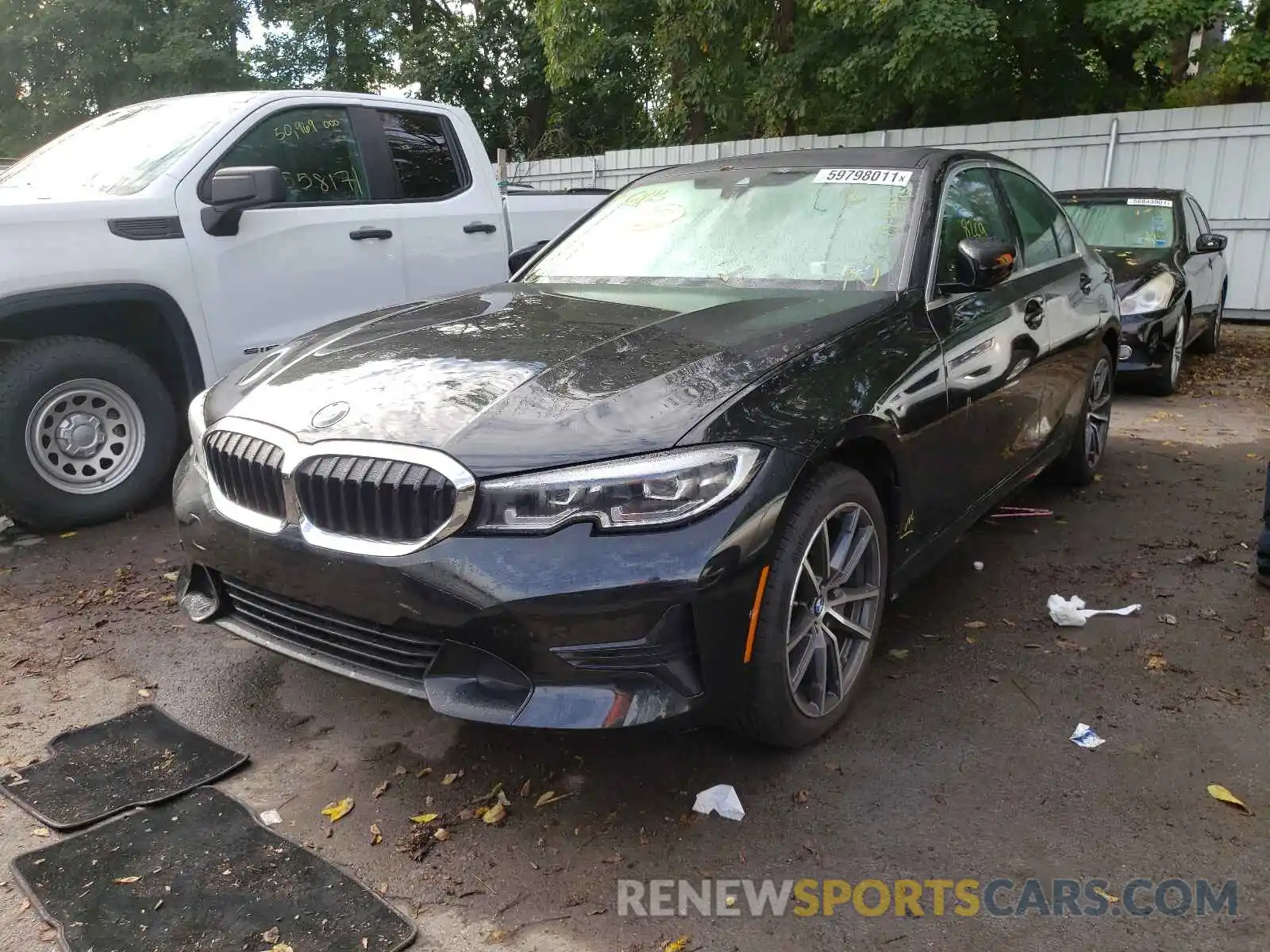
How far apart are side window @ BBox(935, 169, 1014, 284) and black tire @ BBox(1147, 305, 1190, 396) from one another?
4.28 m

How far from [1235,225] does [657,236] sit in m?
10.3

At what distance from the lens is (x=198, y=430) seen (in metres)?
3.07

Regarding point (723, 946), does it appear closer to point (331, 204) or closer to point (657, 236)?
point (657, 236)

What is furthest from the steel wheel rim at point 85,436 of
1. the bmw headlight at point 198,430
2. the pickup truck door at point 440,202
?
the bmw headlight at point 198,430

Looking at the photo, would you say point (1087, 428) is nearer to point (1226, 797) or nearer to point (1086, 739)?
point (1086, 739)

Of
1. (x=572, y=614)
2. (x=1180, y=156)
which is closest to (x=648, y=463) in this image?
(x=572, y=614)

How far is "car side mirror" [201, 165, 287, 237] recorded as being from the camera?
4.55 metres

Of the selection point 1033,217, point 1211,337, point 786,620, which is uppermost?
point 1033,217

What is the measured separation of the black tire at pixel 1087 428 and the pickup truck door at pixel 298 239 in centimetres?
383

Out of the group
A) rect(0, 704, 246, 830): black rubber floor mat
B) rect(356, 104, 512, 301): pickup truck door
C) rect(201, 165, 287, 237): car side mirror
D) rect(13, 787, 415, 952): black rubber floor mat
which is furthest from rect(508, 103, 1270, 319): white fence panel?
rect(13, 787, 415, 952): black rubber floor mat

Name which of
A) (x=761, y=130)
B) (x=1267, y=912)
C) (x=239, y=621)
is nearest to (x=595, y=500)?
(x=239, y=621)

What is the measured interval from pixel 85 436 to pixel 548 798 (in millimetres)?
3348

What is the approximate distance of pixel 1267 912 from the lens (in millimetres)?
2229

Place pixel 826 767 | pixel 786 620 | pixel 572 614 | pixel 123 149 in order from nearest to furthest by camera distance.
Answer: pixel 572 614, pixel 786 620, pixel 826 767, pixel 123 149
